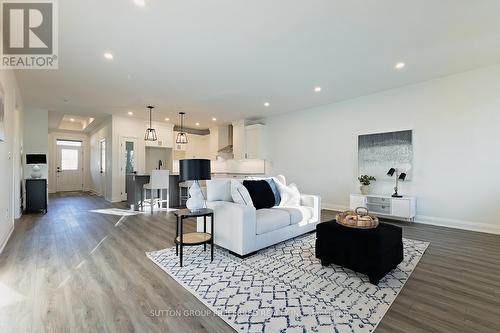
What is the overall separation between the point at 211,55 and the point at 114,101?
3645 mm

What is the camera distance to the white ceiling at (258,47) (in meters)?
2.49

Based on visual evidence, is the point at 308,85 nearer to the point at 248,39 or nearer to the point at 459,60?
the point at 248,39

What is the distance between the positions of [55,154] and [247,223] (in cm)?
1085

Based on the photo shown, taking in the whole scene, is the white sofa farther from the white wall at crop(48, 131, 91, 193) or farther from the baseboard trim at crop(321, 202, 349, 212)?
the white wall at crop(48, 131, 91, 193)

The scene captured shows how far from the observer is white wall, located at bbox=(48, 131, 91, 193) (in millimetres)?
9758

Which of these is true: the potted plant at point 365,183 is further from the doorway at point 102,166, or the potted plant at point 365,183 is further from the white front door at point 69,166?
the white front door at point 69,166

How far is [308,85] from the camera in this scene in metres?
4.75

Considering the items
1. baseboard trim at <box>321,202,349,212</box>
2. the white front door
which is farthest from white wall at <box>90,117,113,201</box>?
baseboard trim at <box>321,202,349,212</box>

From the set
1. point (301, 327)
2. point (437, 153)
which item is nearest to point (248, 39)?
point (301, 327)

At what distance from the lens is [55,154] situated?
9836 millimetres

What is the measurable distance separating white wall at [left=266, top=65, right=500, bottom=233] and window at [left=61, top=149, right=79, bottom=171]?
10.5 m

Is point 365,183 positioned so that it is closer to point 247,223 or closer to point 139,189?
point 247,223

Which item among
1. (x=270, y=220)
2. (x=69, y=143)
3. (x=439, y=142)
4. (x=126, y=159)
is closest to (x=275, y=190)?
(x=270, y=220)

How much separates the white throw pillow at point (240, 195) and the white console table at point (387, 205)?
307 cm
